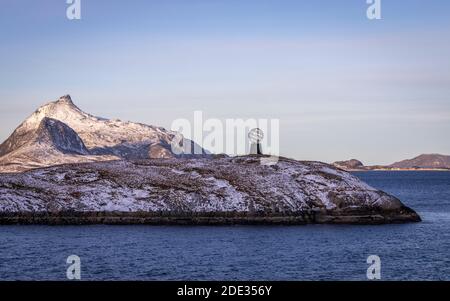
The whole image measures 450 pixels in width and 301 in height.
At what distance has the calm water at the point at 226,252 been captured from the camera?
2510 inches

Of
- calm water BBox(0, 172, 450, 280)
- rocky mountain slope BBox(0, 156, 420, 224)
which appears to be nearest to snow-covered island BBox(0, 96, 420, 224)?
rocky mountain slope BBox(0, 156, 420, 224)

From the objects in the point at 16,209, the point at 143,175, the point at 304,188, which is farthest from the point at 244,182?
the point at 16,209

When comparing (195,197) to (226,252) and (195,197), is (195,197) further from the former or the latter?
(226,252)

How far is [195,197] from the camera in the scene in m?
116

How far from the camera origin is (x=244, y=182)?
12200 centimetres

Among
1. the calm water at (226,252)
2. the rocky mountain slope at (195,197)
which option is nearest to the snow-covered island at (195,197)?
the rocky mountain slope at (195,197)

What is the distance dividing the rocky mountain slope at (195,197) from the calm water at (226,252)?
22.5 feet

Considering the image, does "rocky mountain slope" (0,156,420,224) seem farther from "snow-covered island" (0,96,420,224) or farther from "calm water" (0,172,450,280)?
"calm water" (0,172,450,280)

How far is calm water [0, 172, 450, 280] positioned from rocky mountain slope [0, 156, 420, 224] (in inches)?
270

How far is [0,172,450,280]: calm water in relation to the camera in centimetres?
6375

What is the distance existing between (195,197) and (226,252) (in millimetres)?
38620
